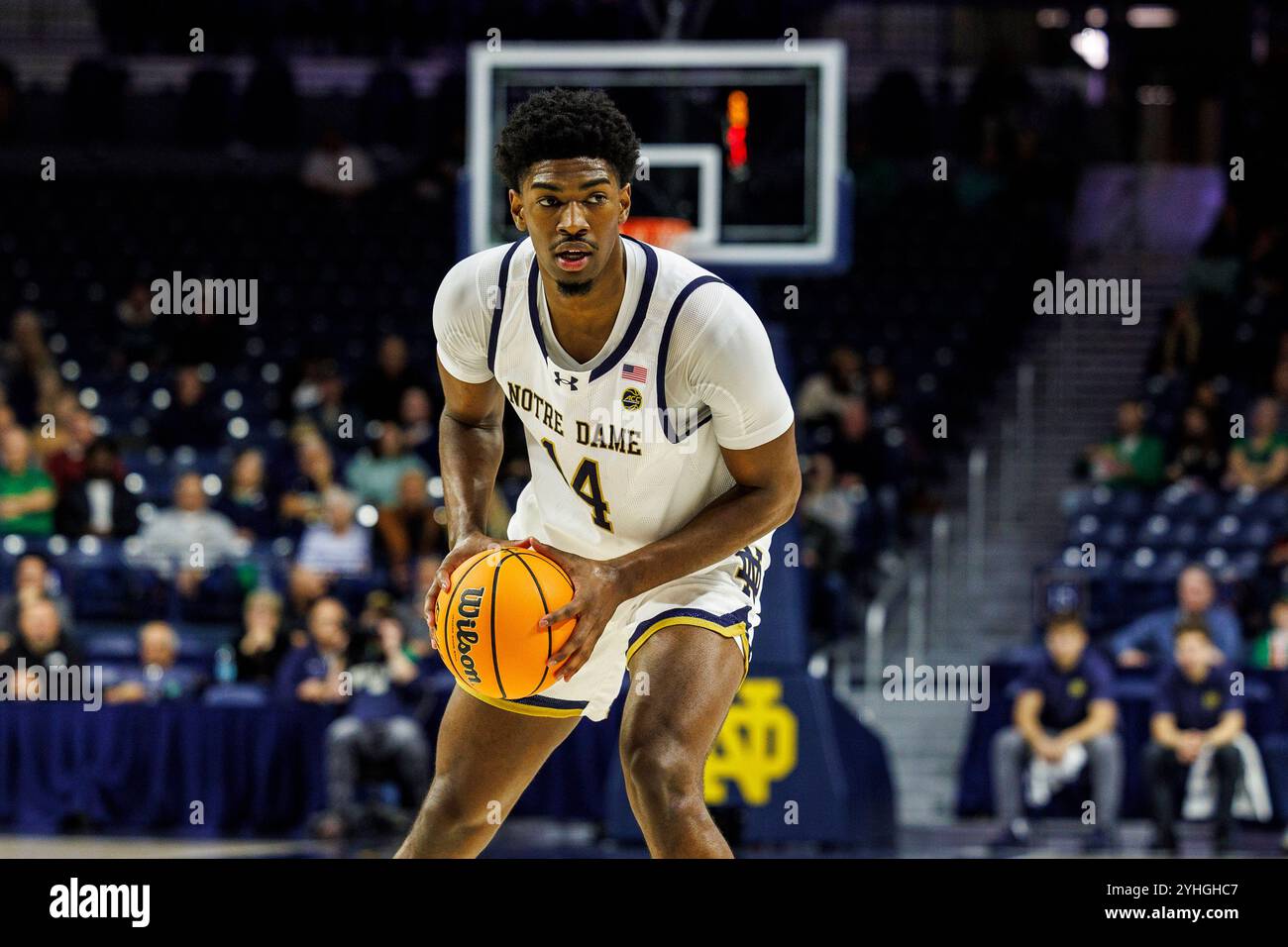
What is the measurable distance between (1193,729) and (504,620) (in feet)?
19.5

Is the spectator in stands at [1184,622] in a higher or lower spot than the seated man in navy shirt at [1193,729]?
higher

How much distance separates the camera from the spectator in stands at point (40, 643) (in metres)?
8.98

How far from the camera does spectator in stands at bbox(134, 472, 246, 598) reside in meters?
10.0

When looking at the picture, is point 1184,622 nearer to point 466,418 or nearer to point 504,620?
point 466,418

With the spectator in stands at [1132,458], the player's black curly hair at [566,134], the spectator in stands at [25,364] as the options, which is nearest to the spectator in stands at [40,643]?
the spectator in stands at [25,364]

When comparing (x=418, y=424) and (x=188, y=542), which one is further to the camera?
(x=418, y=424)

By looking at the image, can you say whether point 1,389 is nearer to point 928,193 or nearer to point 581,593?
point 928,193

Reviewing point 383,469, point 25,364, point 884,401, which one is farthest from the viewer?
point 25,364

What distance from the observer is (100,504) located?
10.4 metres

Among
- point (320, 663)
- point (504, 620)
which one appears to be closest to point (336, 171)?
point (320, 663)

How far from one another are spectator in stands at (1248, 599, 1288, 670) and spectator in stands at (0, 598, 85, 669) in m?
6.07

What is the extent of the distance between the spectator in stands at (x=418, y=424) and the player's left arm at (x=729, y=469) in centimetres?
680

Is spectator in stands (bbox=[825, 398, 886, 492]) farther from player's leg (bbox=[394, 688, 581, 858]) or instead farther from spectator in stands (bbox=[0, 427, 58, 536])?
player's leg (bbox=[394, 688, 581, 858])

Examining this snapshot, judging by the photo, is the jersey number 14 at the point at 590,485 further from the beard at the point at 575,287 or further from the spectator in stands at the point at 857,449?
the spectator in stands at the point at 857,449
